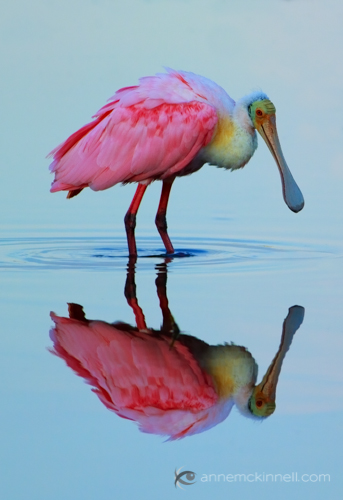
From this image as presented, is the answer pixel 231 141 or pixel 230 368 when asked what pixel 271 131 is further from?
pixel 230 368

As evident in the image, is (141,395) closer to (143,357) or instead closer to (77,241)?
(143,357)

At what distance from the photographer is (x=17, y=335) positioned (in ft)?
17.6

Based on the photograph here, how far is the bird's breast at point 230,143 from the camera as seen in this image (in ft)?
28.7

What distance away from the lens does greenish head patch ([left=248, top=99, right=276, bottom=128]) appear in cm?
895

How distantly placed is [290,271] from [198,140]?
160cm

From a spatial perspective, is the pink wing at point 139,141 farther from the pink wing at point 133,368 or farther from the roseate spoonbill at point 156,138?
the pink wing at point 133,368

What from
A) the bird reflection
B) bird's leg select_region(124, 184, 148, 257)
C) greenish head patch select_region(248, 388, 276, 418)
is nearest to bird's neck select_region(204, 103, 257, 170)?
bird's leg select_region(124, 184, 148, 257)

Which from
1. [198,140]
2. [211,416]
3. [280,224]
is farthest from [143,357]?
[280,224]

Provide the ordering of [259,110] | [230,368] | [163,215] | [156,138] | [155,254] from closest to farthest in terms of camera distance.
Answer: [230,368]
[155,254]
[156,138]
[259,110]
[163,215]

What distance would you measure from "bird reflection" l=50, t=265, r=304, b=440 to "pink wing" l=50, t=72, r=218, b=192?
10.5 ft

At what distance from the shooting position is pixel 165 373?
464 cm

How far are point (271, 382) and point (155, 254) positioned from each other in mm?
3932

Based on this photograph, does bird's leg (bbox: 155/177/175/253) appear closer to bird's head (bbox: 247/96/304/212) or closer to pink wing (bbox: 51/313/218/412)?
bird's head (bbox: 247/96/304/212)

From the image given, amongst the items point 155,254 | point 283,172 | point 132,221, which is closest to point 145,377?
point 155,254
